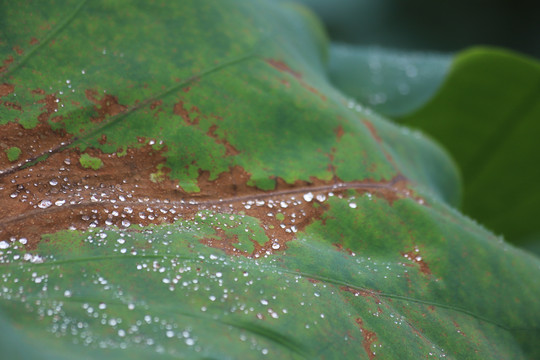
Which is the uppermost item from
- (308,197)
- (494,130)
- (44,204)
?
(494,130)

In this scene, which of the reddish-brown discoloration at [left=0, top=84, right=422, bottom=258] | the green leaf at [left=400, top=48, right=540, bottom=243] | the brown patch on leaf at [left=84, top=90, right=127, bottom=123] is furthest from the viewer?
the green leaf at [left=400, top=48, right=540, bottom=243]

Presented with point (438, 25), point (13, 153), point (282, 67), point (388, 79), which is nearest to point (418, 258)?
point (282, 67)

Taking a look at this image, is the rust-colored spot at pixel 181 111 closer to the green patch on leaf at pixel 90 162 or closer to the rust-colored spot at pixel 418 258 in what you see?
the green patch on leaf at pixel 90 162

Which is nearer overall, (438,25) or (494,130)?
(494,130)

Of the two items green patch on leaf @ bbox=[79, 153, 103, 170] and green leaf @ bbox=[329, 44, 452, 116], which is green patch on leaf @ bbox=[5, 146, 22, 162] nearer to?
green patch on leaf @ bbox=[79, 153, 103, 170]

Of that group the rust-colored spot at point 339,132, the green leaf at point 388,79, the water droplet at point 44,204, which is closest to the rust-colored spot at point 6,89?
the water droplet at point 44,204

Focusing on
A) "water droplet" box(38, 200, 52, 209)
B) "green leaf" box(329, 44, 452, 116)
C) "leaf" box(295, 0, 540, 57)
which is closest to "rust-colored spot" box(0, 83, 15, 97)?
"water droplet" box(38, 200, 52, 209)

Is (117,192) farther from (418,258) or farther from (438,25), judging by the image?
(438,25)
